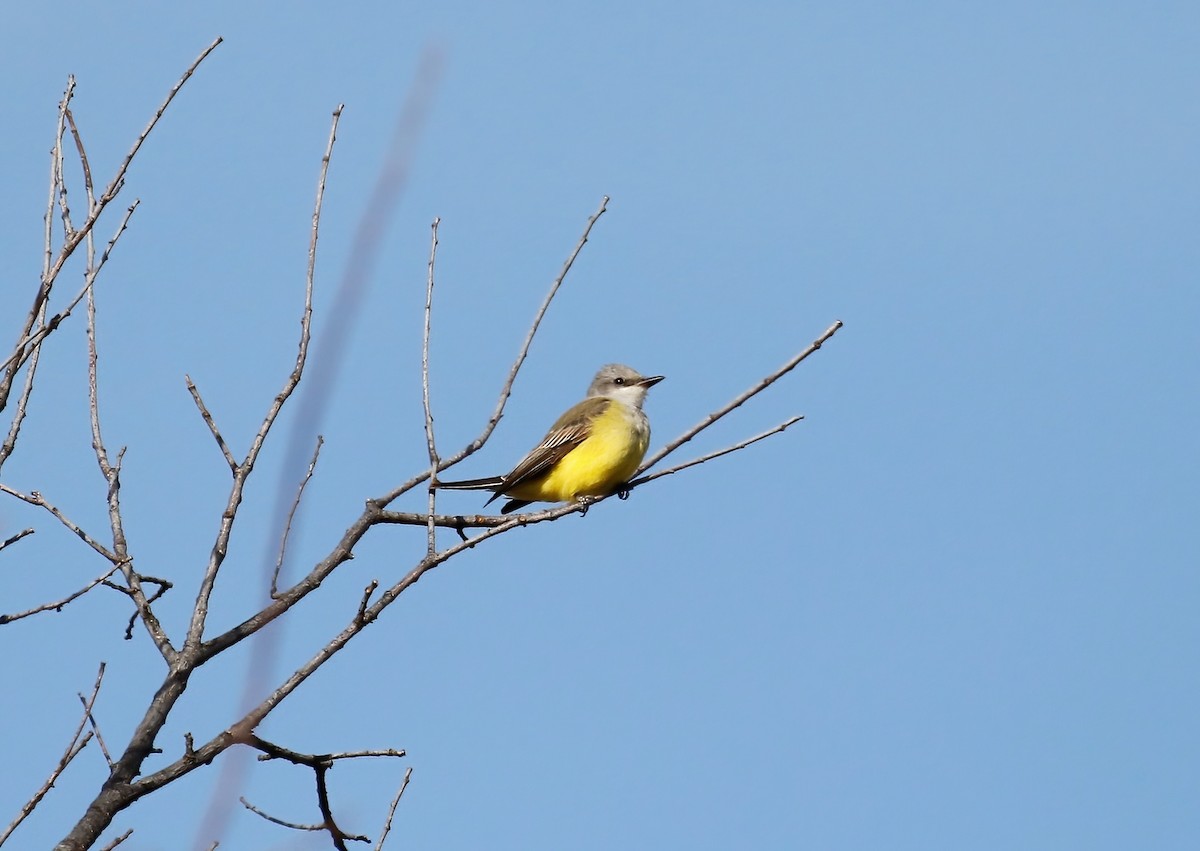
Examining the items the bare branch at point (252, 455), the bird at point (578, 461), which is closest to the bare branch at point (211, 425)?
the bare branch at point (252, 455)

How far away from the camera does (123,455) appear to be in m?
5.27

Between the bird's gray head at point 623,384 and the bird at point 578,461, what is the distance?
632 mm

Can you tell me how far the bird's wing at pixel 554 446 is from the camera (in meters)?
9.84

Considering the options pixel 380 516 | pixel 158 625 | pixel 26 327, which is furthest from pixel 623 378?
pixel 26 327

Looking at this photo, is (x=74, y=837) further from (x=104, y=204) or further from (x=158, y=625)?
(x=104, y=204)

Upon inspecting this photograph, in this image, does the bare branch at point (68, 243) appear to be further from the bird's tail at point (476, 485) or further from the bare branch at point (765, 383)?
the bird's tail at point (476, 485)

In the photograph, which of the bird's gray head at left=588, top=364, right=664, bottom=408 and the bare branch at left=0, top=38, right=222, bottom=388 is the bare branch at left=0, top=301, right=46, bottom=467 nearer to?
the bare branch at left=0, top=38, right=222, bottom=388

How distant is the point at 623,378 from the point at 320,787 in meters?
7.03

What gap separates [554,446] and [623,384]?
1.69 metres

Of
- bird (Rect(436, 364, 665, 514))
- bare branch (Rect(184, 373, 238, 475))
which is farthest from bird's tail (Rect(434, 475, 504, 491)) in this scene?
bare branch (Rect(184, 373, 238, 475))

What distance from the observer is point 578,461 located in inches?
385

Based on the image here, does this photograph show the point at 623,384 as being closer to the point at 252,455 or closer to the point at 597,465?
the point at 597,465

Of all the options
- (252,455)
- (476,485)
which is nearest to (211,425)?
(252,455)

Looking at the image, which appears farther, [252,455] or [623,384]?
[623,384]
